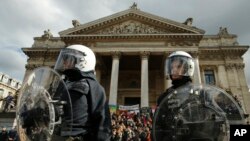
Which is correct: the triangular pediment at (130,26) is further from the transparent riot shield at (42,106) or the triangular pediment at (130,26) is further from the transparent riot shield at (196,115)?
the transparent riot shield at (196,115)

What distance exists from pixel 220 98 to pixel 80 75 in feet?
5.58

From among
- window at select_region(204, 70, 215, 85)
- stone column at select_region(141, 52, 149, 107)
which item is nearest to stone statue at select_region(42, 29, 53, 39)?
stone column at select_region(141, 52, 149, 107)

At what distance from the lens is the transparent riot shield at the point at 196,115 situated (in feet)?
7.26

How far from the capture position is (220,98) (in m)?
2.43

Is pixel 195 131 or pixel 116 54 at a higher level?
pixel 116 54

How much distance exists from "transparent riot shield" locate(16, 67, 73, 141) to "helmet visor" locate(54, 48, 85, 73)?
360 mm

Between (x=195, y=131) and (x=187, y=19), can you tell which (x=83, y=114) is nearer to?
(x=195, y=131)

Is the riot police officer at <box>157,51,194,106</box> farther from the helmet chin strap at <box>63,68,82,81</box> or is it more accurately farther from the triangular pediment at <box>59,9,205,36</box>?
the triangular pediment at <box>59,9,205,36</box>

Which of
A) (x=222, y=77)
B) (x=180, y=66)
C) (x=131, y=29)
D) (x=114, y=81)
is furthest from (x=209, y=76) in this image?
(x=180, y=66)

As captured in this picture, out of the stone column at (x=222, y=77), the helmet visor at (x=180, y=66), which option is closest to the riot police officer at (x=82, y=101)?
the helmet visor at (x=180, y=66)

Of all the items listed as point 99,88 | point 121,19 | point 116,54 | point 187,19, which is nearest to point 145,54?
point 116,54

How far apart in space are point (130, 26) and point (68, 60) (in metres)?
25.6

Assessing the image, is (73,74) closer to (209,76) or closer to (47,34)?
(209,76)

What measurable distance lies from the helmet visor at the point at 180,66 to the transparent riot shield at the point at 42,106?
1421mm
